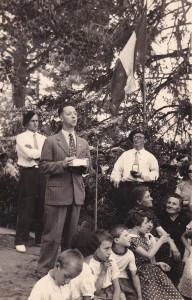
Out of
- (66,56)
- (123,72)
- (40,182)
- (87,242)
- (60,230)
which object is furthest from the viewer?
(66,56)

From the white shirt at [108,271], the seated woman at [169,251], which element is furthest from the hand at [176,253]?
the white shirt at [108,271]

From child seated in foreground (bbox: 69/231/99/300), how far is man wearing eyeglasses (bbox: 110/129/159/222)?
247 centimetres

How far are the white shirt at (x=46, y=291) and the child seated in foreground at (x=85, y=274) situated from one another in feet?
1.08

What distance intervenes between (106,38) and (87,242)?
6.71 m

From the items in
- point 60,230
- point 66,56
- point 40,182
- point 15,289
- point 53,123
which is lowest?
point 15,289

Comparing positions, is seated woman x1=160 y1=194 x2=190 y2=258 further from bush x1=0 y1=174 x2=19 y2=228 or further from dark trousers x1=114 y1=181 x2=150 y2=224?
bush x1=0 y1=174 x2=19 y2=228

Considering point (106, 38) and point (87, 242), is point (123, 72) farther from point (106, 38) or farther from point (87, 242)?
point (87, 242)

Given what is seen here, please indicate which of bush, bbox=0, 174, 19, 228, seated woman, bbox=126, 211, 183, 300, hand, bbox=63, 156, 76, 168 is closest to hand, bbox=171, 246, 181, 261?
seated woman, bbox=126, 211, 183, 300

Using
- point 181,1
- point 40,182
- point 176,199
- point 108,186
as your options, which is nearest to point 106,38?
point 181,1

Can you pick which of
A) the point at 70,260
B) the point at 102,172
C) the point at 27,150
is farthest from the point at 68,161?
the point at 102,172

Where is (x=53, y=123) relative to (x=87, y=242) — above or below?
above

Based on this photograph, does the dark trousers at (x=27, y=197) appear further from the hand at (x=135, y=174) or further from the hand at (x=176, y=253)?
the hand at (x=176, y=253)

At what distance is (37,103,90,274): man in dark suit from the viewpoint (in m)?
5.19

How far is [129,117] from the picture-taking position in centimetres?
1020
